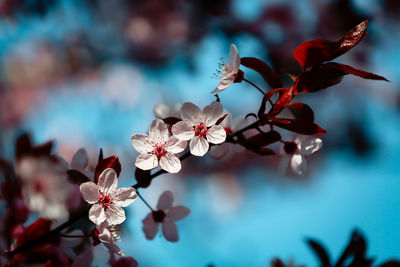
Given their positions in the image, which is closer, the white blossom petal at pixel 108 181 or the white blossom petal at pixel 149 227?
the white blossom petal at pixel 108 181

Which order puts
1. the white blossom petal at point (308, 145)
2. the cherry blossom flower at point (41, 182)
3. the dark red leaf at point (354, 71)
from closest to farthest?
the dark red leaf at point (354, 71) → the white blossom petal at point (308, 145) → the cherry blossom flower at point (41, 182)

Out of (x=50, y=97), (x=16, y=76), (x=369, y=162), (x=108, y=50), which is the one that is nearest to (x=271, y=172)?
(x=369, y=162)

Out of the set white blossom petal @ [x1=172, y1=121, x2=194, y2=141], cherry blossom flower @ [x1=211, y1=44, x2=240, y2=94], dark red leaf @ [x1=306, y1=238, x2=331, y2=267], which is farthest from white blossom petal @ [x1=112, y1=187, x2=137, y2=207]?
dark red leaf @ [x1=306, y1=238, x2=331, y2=267]

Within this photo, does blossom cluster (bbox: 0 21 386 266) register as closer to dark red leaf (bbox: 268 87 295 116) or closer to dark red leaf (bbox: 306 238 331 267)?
dark red leaf (bbox: 268 87 295 116)

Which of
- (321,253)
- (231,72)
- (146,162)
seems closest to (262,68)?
(231,72)

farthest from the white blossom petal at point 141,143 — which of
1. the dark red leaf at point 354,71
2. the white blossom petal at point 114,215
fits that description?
the dark red leaf at point 354,71

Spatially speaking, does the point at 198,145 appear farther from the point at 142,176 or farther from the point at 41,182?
the point at 41,182

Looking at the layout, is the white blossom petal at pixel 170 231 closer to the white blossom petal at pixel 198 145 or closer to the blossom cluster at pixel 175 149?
the blossom cluster at pixel 175 149
